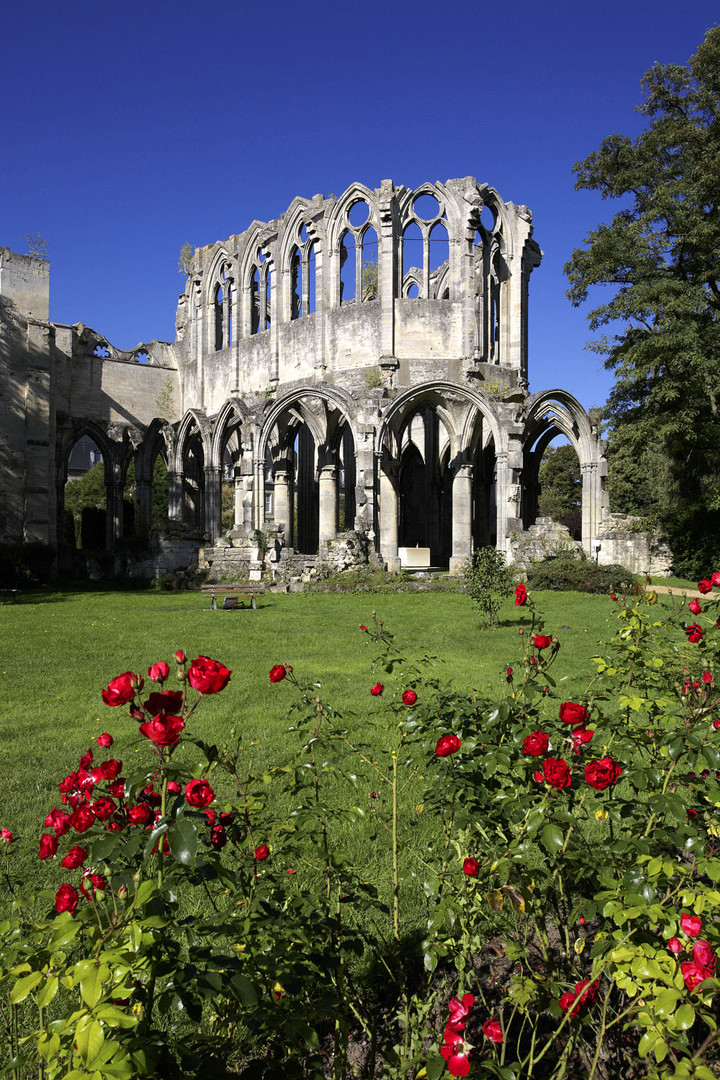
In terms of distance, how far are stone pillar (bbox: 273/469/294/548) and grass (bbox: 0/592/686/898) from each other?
38.0ft

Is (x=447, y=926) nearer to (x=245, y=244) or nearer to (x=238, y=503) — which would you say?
(x=238, y=503)

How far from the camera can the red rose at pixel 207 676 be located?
4.75ft

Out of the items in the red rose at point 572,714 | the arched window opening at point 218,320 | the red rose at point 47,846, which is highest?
the arched window opening at point 218,320

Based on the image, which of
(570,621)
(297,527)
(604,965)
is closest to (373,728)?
(604,965)

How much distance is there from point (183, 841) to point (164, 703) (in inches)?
10.9

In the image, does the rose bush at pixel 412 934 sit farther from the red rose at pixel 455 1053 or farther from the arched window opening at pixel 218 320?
the arched window opening at pixel 218 320

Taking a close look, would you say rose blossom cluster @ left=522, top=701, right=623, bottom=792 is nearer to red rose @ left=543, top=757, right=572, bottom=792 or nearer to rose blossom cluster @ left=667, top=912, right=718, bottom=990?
red rose @ left=543, top=757, right=572, bottom=792

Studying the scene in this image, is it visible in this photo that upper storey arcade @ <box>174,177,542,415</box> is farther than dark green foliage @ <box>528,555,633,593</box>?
Yes

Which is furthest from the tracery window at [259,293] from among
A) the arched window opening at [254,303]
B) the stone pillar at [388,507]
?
the stone pillar at [388,507]

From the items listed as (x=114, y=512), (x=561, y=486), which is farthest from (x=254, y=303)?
(x=561, y=486)

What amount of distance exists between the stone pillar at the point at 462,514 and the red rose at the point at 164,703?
23.3 m

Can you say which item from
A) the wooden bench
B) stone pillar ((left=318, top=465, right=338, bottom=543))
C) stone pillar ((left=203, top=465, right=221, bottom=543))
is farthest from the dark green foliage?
stone pillar ((left=203, top=465, right=221, bottom=543))

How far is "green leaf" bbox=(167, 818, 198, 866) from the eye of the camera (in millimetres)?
1353

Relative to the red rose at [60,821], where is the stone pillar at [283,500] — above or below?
above
